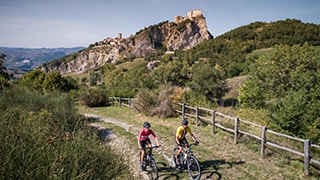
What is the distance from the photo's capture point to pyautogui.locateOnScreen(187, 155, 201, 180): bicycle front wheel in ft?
20.7

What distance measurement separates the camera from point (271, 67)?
110ft

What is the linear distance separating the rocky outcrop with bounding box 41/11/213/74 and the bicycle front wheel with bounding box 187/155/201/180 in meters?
165

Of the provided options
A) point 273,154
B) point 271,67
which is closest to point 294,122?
point 273,154

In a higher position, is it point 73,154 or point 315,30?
point 315,30

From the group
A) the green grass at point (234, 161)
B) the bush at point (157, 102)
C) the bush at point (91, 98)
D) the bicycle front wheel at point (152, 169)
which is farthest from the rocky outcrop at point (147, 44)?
the bicycle front wheel at point (152, 169)

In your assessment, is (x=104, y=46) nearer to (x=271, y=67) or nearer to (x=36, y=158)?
(x=271, y=67)

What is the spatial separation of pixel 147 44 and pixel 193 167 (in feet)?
568

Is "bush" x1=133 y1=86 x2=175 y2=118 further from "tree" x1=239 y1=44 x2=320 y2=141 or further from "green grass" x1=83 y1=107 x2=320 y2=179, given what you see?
"tree" x1=239 y1=44 x2=320 y2=141

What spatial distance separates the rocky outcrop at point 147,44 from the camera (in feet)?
574

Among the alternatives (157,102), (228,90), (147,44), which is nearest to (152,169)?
(157,102)

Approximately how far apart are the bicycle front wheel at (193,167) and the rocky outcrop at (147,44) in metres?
165

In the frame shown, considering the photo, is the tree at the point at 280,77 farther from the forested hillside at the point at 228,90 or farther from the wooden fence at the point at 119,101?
the wooden fence at the point at 119,101

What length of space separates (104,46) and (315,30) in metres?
153

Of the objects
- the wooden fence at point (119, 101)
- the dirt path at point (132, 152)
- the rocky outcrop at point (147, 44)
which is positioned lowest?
the wooden fence at point (119, 101)
